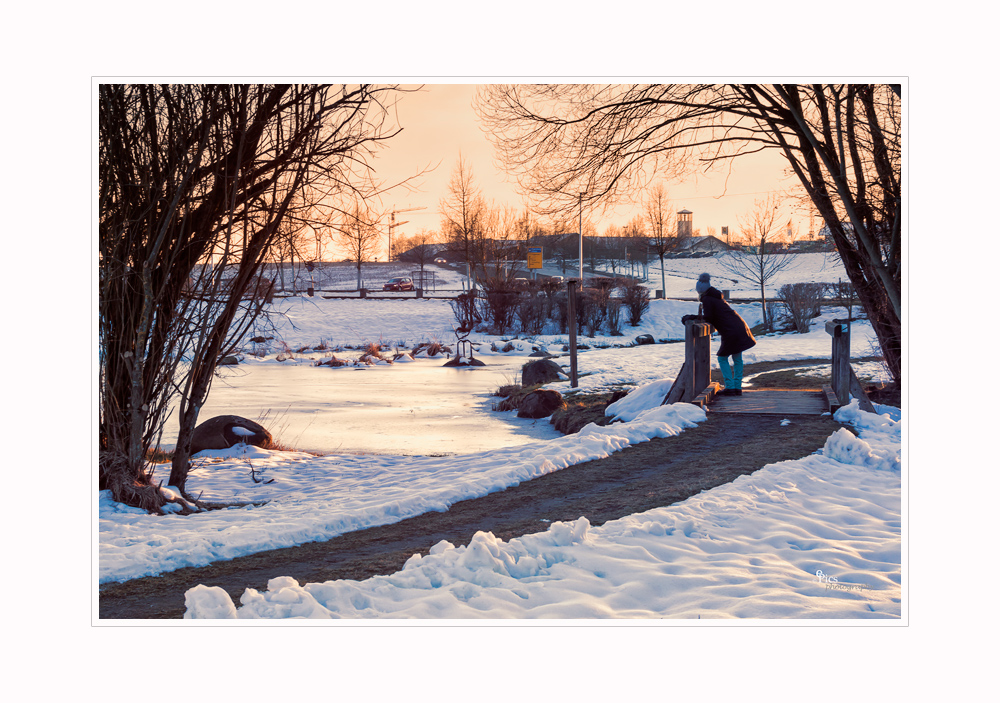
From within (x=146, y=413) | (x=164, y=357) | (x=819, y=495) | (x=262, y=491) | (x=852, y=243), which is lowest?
(x=262, y=491)

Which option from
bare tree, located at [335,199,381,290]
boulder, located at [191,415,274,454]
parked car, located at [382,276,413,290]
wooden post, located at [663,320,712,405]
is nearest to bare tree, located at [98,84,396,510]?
bare tree, located at [335,199,381,290]

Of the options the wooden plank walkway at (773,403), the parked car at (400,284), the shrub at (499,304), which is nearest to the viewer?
A: the wooden plank walkway at (773,403)

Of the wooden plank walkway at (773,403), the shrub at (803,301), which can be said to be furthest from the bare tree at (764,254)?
the wooden plank walkway at (773,403)

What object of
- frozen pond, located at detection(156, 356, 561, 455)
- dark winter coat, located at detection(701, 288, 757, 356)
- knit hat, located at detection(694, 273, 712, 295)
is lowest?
frozen pond, located at detection(156, 356, 561, 455)

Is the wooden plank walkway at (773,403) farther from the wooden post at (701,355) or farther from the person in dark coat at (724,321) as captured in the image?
the person in dark coat at (724,321)

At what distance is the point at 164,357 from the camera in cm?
541

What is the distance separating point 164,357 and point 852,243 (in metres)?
6.77

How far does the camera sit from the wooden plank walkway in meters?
7.96

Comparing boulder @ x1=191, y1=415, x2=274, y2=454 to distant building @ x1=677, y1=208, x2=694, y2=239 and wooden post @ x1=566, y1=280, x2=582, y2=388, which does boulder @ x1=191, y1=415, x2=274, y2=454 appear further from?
distant building @ x1=677, y1=208, x2=694, y2=239

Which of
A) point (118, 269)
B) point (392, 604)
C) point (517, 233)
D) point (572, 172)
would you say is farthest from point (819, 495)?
point (517, 233)

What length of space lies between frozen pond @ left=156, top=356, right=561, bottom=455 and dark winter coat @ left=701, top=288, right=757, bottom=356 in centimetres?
321

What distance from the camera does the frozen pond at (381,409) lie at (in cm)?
1041

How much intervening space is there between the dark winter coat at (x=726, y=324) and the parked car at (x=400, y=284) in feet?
80.4

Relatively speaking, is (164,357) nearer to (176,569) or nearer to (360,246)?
(360,246)
